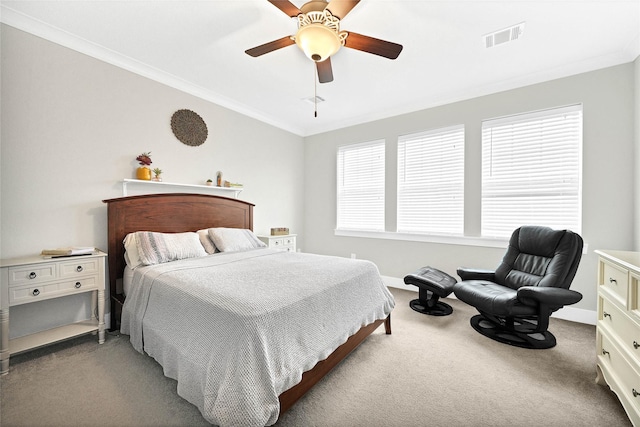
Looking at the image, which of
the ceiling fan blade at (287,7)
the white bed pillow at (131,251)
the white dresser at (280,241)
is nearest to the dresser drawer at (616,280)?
the ceiling fan blade at (287,7)

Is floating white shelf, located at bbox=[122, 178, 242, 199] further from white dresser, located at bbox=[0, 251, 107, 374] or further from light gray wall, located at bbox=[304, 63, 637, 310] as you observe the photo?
light gray wall, located at bbox=[304, 63, 637, 310]

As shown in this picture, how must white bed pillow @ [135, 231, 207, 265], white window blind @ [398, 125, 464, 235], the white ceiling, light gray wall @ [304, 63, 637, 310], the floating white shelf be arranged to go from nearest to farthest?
the white ceiling
white bed pillow @ [135, 231, 207, 265]
light gray wall @ [304, 63, 637, 310]
the floating white shelf
white window blind @ [398, 125, 464, 235]

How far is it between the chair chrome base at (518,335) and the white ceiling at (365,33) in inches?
108

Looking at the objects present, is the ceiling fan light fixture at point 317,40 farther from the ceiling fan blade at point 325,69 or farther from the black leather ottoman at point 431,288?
the black leather ottoman at point 431,288

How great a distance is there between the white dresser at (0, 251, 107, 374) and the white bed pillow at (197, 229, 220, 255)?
95cm

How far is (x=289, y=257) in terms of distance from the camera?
2.79 meters

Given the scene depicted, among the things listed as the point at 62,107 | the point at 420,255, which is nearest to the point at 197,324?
the point at 62,107

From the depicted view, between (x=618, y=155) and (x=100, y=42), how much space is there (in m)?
5.37

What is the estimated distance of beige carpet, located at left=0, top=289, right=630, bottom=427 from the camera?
5.02ft

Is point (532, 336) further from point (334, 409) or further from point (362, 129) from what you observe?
point (362, 129)

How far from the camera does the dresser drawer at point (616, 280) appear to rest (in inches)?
59.0

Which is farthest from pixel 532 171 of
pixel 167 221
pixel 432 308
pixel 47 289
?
pixel 47 289

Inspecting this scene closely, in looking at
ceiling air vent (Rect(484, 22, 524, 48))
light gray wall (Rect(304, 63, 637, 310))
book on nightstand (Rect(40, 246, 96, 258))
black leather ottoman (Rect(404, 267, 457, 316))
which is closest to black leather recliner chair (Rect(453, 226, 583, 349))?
black leather ottoman (Rect(404, 267, 457, 316))

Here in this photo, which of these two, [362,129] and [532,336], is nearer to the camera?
[532,336]
